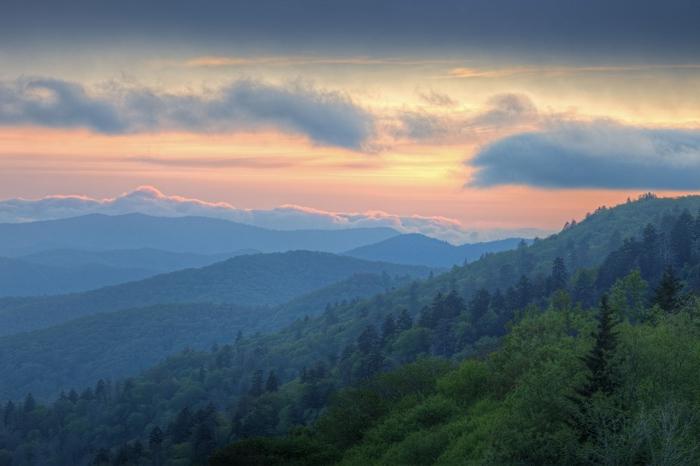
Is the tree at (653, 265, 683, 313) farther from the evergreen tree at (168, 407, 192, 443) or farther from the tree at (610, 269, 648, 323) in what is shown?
the evergreen tree at (168, 407, 192, 443)

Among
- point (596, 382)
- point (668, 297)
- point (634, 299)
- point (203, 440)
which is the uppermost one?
point (668, 297)

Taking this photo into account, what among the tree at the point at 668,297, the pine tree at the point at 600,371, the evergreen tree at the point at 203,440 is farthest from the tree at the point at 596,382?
the evergreen tree at the point at 203,440

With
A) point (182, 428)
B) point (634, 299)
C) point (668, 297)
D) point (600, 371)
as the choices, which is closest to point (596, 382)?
point (600, 371)

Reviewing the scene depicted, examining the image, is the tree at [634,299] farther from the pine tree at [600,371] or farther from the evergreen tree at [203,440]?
the evergreen tree at [203,440]

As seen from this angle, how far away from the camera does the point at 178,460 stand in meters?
155

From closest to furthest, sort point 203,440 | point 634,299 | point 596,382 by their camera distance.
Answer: point 596,382 < point 634,299 < point 203,440

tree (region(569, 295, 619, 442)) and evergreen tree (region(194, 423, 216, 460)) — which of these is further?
evergreen tree (region(194, 423, 216, 460))

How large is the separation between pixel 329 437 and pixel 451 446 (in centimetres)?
2535

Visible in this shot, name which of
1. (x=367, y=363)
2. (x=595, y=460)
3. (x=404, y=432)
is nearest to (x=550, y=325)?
(x=404, y=432)

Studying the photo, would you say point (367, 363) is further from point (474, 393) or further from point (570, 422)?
point (570, 422)

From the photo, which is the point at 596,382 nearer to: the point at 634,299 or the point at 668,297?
the point at 668,297

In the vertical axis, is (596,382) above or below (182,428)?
above

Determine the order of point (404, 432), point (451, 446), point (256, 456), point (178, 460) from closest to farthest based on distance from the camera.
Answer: point (451, 446) < point (256, 456) < point (404, 432) < point (178, 460)

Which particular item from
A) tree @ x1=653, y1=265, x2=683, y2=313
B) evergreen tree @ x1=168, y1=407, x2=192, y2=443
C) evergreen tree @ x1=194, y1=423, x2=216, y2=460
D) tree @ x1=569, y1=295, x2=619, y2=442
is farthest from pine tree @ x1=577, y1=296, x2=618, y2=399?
evergreen tree @ x1=168, y1=407, x2=192, y2=443
